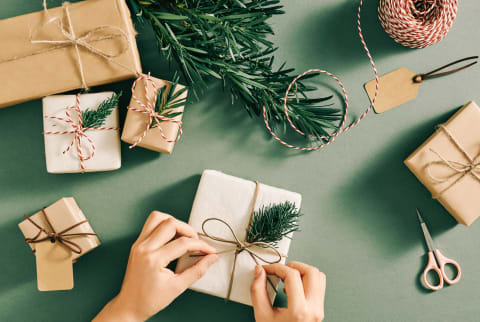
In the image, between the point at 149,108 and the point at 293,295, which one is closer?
the point at 293,295

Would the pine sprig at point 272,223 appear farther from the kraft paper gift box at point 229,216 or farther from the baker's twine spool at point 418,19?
the baker's twine spool at point 418,19

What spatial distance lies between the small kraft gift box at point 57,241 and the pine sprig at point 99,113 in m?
0.26

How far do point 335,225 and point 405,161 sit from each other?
313mm

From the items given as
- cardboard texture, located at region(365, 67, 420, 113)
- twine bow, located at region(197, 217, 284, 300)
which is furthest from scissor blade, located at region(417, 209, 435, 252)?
twine bow, located at region(197, 217, 284, 300)

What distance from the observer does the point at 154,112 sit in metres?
1.04

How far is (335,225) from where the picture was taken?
3.91 feet

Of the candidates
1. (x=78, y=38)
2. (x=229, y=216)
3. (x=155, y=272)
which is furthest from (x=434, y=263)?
(x=78, y=38)

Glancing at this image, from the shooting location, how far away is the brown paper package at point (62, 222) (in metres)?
1.08

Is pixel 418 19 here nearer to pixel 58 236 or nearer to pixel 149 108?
pixel 149 108

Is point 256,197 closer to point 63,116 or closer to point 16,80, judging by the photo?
point 63,116

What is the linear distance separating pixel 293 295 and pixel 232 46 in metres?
0.72

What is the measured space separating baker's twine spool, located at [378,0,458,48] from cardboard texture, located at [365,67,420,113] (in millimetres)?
113

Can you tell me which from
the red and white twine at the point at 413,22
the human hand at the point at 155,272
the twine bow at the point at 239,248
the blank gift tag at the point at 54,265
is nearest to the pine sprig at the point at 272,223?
the twine bow at the point at 239,248

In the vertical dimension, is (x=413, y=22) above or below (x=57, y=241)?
above
